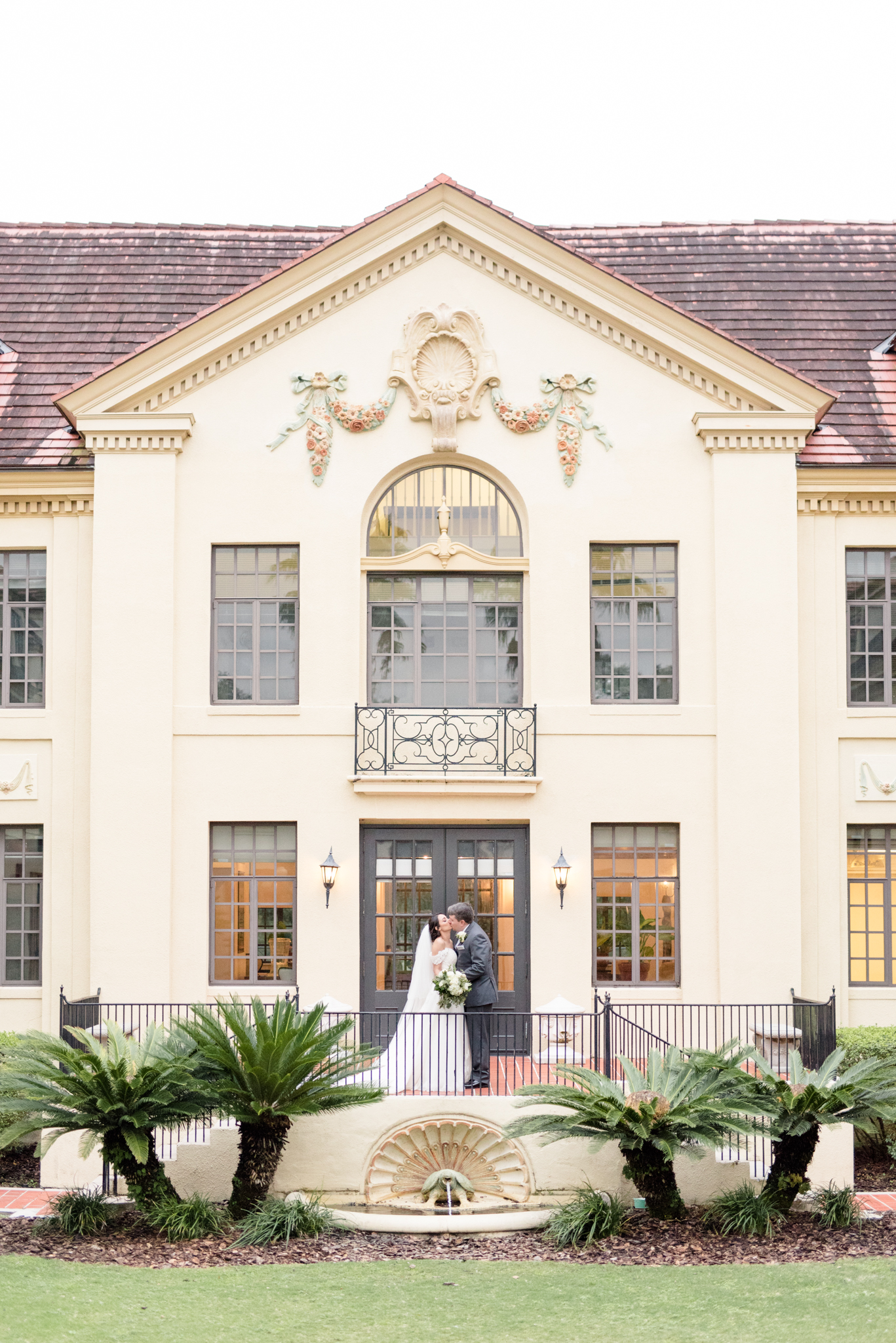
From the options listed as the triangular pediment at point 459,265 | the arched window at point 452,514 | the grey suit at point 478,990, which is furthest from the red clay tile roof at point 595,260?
the grey suit at point 478,990

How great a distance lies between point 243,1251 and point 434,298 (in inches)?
447

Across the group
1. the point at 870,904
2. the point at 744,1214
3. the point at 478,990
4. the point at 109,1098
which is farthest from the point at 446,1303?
the point at 870,904

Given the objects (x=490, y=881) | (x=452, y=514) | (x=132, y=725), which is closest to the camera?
(x=132, y=725)

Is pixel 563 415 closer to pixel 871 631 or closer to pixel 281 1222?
pixel 871 631

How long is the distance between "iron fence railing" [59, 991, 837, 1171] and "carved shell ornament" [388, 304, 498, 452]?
7.13m

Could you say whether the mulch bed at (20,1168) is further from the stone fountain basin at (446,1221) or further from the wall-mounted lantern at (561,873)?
the wall-mounted lantern at (561,873)

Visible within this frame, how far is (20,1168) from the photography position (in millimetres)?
15062

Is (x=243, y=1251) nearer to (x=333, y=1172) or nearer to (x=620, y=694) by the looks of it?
(x=333, y=1172)

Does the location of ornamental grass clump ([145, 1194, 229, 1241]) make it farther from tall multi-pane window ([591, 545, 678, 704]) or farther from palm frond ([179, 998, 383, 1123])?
tall multi-pane window ([591, 545, 678, 704])

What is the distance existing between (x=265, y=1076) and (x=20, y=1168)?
459 centimetres

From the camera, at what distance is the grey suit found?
47.8 feet

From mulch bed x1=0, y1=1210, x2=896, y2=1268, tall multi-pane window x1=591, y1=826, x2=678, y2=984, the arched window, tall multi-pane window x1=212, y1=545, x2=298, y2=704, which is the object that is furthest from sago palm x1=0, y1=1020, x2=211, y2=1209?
the arched window

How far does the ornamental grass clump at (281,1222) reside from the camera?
12094mm

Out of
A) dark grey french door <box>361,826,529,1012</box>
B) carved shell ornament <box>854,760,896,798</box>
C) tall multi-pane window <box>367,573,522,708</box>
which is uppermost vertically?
tall multi-pane window <box>367,573,522,708</box>
